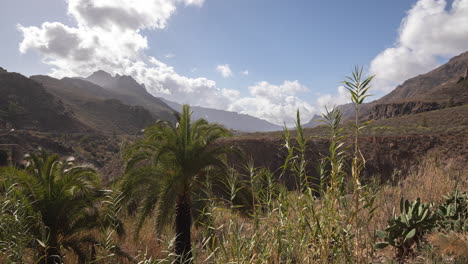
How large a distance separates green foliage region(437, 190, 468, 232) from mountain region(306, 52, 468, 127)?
206 centimetres

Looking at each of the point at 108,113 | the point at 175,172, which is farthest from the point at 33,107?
the point at 175,172

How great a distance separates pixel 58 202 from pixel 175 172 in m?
3.13

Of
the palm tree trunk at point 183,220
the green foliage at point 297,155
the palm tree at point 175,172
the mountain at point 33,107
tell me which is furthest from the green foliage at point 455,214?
the mountain at point 33,107

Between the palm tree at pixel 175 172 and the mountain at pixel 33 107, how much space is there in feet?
223

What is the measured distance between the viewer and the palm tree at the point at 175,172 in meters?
8.00

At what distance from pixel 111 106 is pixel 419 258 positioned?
11719 cm

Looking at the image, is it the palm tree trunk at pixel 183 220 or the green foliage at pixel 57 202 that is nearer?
the green foliage at pixel 57 202

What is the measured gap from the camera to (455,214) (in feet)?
13.0

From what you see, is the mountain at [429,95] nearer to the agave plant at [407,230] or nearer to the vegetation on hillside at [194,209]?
the vegetation on hillside at [194,209]

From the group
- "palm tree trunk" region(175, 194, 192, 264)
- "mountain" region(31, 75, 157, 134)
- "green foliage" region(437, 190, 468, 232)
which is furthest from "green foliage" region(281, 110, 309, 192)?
"mountain" region(31, 75, 157, 134)

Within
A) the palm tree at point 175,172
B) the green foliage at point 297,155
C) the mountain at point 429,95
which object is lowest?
the palm tree at point 175,172

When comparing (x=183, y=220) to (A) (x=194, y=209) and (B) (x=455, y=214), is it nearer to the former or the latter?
(A) (x=194, y=209)

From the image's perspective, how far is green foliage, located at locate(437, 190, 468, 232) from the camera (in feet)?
11.7

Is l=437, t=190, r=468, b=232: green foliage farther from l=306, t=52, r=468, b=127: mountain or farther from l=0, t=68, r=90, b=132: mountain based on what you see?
l=0, t=68, r=90, b=132: mountain
